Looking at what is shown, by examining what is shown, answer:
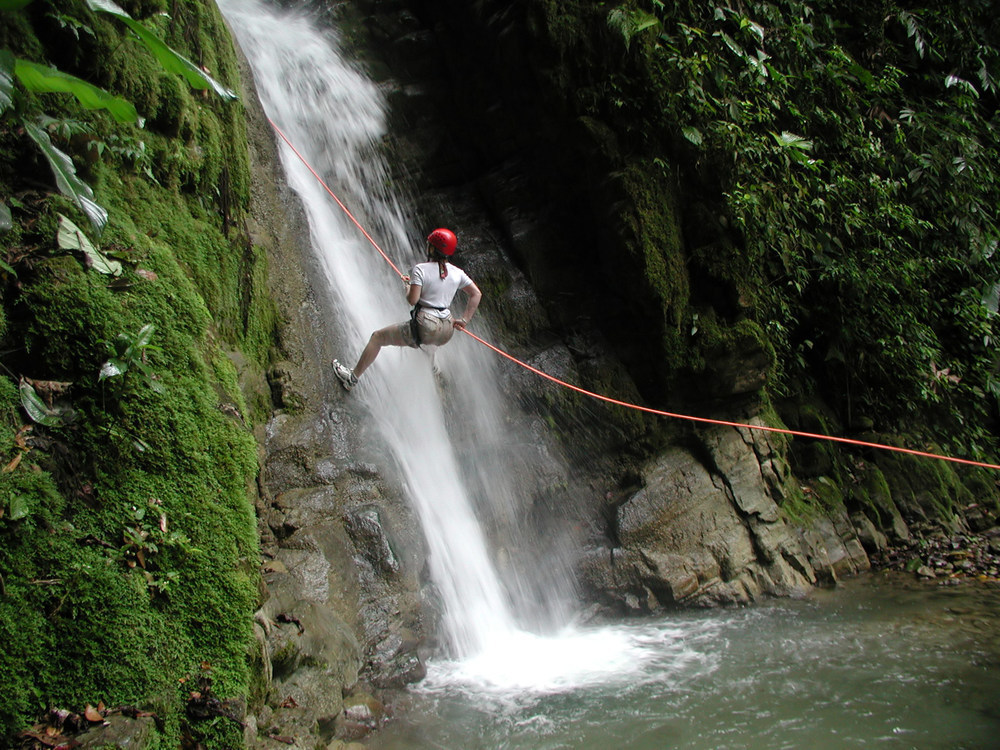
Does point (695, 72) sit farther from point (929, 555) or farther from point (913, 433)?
point (929, 555)

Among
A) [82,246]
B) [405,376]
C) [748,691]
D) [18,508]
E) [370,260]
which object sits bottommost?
[748,691]

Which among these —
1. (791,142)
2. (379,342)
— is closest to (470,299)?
(379,342)

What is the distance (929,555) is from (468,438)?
19.3 ft

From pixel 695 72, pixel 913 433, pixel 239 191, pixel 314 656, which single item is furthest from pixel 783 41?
pixel 314 656

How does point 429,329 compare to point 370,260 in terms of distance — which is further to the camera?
point 370,260

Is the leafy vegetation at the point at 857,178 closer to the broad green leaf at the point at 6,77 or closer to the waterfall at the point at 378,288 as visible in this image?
the waterfall at the point at 378,288

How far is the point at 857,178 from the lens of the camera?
842cm

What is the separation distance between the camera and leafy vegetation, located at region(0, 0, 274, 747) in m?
2.35

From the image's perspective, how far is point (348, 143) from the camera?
7.98m

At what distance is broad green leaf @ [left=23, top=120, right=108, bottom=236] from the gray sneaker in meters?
2.85

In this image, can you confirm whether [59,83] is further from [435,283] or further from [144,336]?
[435,283]

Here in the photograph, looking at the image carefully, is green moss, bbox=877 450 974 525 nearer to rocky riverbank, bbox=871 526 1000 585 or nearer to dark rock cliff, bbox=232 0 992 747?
dark rock cliff, bbox=232 0 992 747

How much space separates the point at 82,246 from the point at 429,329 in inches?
116

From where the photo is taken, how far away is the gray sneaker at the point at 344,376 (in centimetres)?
558
